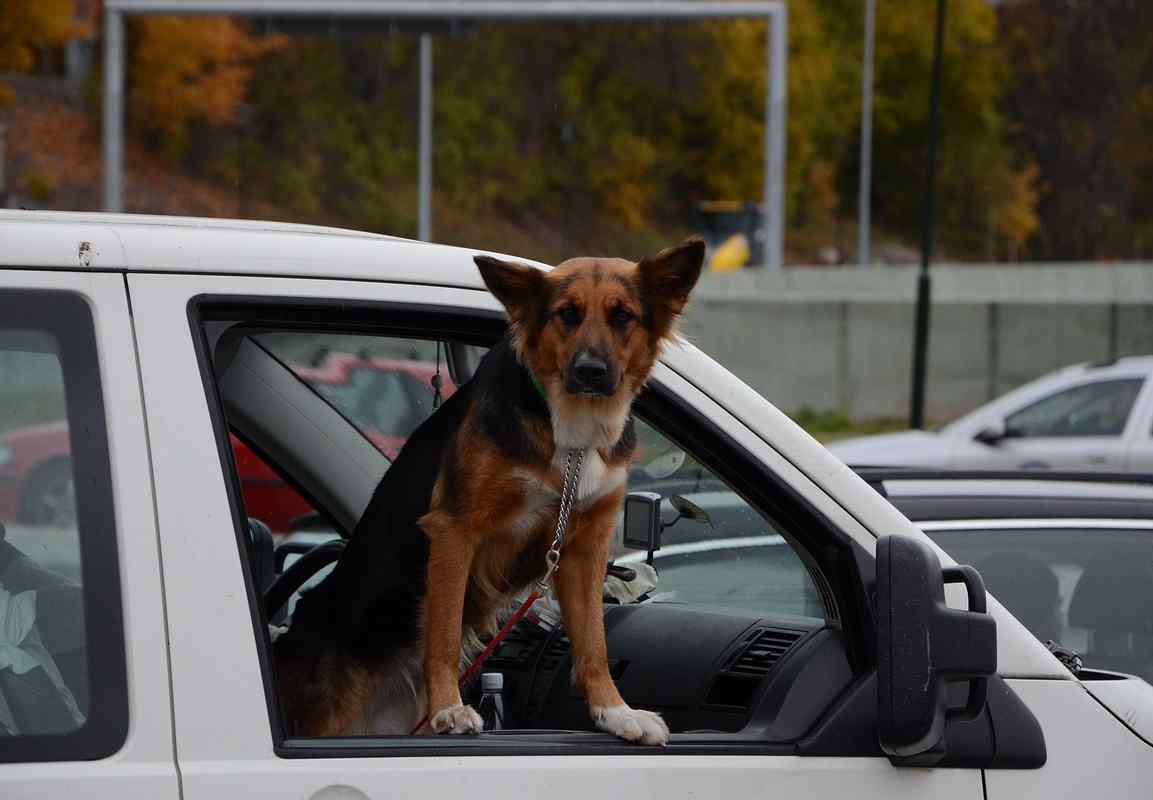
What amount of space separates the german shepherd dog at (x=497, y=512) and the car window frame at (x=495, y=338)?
10 cm

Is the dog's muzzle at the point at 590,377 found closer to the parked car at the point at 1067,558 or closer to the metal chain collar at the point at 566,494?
the metal chain collar at the point at 566,494

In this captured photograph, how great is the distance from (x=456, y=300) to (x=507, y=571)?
59 cm

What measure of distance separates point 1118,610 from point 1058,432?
9874mm

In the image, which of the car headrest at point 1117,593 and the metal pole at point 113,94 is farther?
the metal pole at point 113,94

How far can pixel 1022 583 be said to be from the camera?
5.07 m

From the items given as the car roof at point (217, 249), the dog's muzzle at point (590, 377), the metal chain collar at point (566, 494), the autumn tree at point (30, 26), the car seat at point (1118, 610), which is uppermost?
the autumn tree at point (30, 26)

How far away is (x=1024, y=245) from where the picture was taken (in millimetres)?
74812

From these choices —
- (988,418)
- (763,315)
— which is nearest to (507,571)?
(988,418)

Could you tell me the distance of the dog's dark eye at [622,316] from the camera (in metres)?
3.02

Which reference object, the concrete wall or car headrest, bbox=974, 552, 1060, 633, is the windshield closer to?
car headrest, bbox=974, 552, 1060, 633

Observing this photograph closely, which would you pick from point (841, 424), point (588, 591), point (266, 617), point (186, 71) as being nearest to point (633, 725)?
point (588, 591)

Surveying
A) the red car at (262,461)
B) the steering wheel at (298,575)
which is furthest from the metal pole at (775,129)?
the steering wheel at (298,575)

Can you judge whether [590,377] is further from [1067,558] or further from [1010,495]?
[1010,495]

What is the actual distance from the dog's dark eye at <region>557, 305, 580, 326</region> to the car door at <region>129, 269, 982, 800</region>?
357mm
